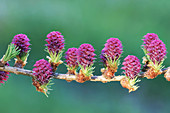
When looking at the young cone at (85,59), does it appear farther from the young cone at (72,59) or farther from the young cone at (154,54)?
the young cone at (154,54)

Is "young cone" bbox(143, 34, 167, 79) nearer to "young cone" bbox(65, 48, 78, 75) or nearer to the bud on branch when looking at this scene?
the bud on branch

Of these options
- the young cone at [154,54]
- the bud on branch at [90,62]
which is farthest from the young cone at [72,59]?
the young cone at [154,54]

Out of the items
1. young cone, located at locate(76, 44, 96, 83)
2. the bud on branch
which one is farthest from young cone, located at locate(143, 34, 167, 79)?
young cone, located at locate(76, 44, 96, 83)

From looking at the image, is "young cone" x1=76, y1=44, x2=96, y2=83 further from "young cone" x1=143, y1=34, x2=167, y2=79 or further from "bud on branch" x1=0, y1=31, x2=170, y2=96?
"young cone" x1=143, y1=34, x2=167, y2=79

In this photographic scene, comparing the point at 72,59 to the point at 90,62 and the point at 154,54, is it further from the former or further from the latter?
the point at 154,54

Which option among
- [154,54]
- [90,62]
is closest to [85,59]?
[90,62]

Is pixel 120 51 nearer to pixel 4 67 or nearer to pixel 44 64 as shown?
pixel 44 64

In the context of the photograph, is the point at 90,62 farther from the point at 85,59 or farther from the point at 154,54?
the point at 154,54

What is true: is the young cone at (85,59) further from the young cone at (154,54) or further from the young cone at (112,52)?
the young cone at (154,54)

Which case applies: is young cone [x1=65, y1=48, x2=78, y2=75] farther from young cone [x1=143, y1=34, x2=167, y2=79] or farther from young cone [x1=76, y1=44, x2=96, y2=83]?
young cone [x1=143, y1=34, x2=167, y2=79]

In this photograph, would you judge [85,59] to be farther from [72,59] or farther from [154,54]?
[154,54]

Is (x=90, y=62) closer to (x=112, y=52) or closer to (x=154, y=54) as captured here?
(x=112, y=52)
